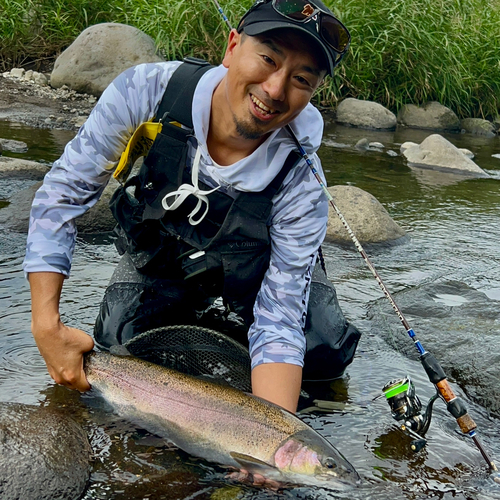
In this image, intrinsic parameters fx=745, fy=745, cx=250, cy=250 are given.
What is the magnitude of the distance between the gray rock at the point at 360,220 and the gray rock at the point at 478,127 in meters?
8.60

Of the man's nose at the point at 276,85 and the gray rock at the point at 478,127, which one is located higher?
the man's nose at the point at 276,85

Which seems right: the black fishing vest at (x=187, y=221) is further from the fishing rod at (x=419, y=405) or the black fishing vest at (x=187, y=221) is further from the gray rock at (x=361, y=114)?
the gray rock at (x=361, y=114)

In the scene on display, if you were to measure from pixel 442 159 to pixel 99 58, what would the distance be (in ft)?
18.7

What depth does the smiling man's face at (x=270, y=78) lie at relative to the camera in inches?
120

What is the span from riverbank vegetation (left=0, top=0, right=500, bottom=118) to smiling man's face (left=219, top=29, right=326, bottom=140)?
9429 mm

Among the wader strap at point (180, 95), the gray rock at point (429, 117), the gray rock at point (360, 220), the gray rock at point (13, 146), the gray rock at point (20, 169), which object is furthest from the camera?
the gray rock at point (429, 117)

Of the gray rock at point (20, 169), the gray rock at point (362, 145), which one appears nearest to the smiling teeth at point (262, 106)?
the gray rock at point (20, 169)

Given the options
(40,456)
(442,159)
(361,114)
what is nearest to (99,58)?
(361,114)

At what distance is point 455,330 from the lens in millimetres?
4402

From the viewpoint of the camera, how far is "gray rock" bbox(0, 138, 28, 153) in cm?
859

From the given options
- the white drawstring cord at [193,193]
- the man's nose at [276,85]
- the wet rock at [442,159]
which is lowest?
the wet rock at [442,159]

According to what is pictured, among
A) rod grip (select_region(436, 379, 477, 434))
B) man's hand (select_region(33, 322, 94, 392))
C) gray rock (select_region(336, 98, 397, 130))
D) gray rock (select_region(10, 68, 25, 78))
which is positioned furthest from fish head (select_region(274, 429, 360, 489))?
gray rock (select_region(10, 68, 25, 78))

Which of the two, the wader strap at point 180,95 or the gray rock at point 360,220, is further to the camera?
the gray rock at point 360,220

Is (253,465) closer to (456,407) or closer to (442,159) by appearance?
(456,407)
